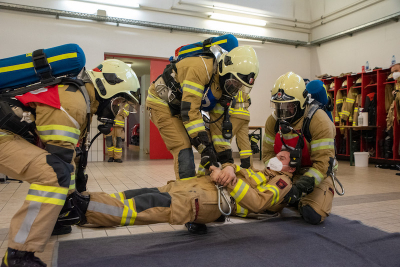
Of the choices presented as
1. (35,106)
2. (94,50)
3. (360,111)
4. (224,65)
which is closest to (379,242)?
(224,65)

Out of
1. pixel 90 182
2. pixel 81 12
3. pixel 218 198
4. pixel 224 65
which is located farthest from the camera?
pixel 81 12

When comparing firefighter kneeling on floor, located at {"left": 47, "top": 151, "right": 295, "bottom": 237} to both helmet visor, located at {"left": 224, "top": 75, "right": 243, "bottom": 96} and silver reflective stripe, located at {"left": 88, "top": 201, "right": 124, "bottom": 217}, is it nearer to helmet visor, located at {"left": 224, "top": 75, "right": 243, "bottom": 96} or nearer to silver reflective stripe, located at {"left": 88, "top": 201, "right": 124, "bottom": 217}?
silver reflective stripe, located at {"left": 88, "top": 201, "right": 124, "bottom": 217}

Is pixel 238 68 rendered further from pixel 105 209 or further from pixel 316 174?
pixel 105 209

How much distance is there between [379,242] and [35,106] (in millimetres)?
2480

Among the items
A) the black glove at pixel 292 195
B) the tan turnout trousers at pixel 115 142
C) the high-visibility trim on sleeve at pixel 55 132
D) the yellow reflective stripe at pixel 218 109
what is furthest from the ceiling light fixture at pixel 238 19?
the high-visibility trim on sleeve at pixel 55 132

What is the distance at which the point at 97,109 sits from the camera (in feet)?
7.44

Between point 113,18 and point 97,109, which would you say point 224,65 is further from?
point 113,18

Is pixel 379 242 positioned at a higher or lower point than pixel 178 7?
lower

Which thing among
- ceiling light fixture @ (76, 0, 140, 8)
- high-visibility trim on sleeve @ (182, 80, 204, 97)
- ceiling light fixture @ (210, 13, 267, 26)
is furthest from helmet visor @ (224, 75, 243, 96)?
ceiling light fixture @ (210, 13, 267, 26)

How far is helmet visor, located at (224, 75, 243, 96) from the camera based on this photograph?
271 centimetres

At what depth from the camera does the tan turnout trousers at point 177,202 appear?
1911mm

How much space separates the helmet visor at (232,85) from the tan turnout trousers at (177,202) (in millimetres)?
811

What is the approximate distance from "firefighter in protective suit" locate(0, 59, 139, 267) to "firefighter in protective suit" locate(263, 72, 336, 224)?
1.78m

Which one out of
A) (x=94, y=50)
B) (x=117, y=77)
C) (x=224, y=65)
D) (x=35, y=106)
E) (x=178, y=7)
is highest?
(x=178, y=7)
